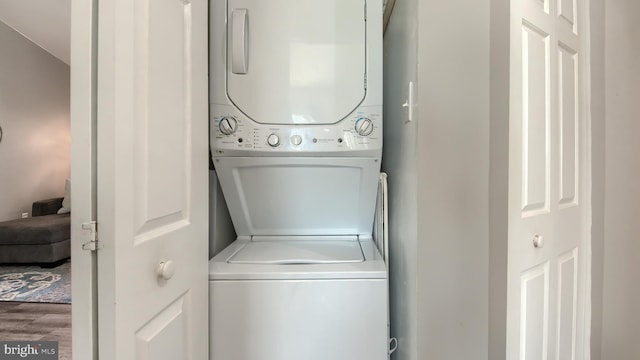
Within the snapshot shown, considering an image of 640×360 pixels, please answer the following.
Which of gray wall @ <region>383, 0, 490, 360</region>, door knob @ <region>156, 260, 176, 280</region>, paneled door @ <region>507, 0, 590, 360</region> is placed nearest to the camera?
door knob @ <region>156, 260, 176, 280</region>

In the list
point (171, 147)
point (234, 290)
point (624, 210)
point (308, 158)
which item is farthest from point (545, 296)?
point (171, 147)

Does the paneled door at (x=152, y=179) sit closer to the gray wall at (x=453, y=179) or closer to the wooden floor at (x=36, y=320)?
the gray wall at (x=453, y=179)

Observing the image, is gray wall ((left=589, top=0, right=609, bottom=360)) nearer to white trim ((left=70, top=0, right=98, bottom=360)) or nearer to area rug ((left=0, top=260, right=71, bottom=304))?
white trim ((left=70, top=0, right=98, bottom=360))

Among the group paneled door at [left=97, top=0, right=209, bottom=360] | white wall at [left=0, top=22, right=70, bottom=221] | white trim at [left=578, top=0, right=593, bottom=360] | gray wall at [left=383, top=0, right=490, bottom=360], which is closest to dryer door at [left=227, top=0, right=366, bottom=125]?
paneled door at [left=97, top=0, right=209, bottom=360]

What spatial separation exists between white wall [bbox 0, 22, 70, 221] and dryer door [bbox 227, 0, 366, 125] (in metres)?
2.31

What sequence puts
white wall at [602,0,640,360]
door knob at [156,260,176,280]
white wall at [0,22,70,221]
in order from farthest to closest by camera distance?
1. white wall at [0,22,70,221]
2. white wall at [602,0,640,360]
3. door knob at [156,260,176,280]

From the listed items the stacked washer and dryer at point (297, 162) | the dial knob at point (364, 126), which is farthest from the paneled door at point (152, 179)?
the dial knob at point (364, 126)

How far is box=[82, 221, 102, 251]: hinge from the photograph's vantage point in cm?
57

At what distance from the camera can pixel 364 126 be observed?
1233mm

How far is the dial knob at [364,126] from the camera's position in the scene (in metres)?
1.23

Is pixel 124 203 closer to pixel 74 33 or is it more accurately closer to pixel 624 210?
pixel 74 33

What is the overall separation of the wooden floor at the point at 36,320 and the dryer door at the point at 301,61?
1430mm

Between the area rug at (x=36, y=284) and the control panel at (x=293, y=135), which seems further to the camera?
the area rug at (x=36, y=284)

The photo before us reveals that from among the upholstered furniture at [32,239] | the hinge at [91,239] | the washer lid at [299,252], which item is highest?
the hinge at [91,239]
